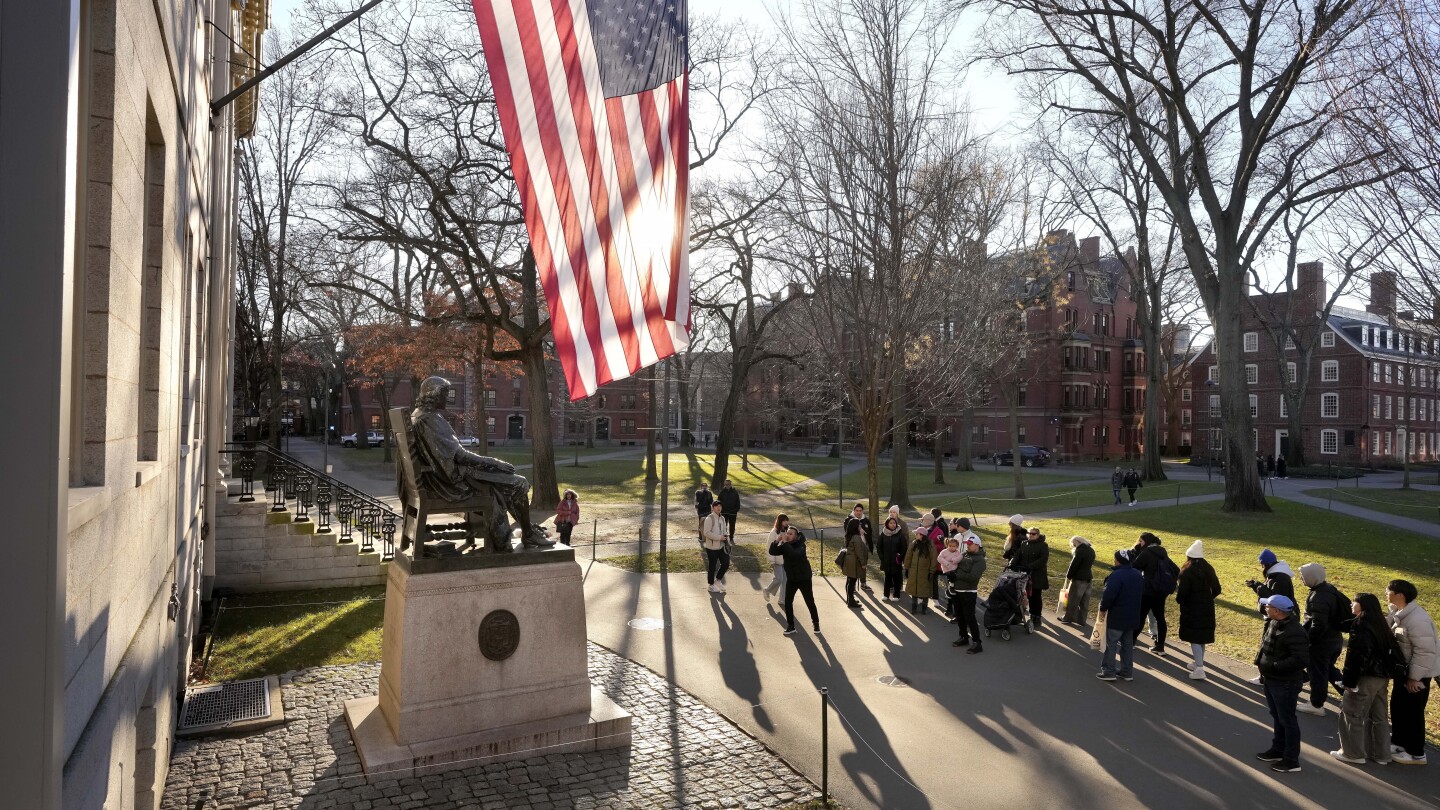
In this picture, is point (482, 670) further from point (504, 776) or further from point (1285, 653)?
point (1285, 653)

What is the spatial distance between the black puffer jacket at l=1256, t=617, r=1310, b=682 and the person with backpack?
0.51m

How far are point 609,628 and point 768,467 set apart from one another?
4377 centimetres

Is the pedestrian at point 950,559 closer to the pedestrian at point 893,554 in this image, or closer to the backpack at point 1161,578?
the pedestrian at point 893,554

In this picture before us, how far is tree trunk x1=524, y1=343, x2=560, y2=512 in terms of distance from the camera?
92.6 feet

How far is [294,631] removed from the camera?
1316cm

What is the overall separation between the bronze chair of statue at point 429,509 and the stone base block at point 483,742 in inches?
71.7

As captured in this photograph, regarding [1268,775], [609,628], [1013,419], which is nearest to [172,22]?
[609,628]

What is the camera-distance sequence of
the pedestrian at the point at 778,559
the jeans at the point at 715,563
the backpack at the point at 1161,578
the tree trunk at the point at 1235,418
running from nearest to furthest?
the backpack at the point at 1161,578
the pedestrian at the point at 778,559
the jeans at the point at 715,563
the tree trunk at the point at 1235,418

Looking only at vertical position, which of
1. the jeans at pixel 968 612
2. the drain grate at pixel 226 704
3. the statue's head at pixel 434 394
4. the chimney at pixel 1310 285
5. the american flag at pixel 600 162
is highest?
the chimney at pixel 1310 285

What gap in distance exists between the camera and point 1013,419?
123 feet

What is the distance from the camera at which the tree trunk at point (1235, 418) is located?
2895 centimetres

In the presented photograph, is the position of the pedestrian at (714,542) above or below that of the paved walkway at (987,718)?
above

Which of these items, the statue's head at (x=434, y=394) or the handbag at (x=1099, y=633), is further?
the handbag at (x=1099, y=633)

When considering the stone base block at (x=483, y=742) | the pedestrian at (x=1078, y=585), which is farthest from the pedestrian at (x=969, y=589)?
the stone base block at (x=483, y=742)
